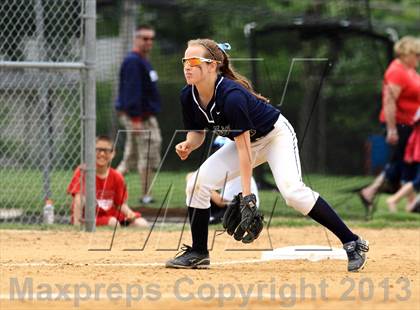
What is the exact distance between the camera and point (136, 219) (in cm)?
1209

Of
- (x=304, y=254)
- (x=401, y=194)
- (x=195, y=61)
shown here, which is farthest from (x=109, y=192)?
(x=195, y=61)

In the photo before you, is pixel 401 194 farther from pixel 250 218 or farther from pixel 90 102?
pixel 250 218

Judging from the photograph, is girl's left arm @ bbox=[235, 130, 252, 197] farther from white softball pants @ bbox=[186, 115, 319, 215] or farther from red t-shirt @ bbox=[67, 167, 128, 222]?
red t-shirt @ bbox=[67, 167, 128, 222]

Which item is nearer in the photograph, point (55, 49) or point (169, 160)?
point (55, 49)

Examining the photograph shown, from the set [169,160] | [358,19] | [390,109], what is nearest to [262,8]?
[358,19]

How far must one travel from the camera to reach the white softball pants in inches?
309

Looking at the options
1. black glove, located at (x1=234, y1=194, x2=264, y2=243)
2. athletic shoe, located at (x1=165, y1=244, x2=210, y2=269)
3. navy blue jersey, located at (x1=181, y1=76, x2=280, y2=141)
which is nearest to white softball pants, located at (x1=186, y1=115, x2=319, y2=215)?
navy blue jersey, located at (x1=181, y1=76, x2=280, y2=141)

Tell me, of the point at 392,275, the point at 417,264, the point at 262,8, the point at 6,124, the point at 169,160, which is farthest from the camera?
the point at 262,8

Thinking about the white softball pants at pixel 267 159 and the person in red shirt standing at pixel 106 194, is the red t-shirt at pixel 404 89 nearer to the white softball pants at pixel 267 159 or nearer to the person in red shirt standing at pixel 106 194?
the person in red shirt standing at pixel 106 194

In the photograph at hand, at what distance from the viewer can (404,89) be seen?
545 inches

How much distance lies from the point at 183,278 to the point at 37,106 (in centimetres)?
472

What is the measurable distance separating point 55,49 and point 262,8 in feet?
23.3

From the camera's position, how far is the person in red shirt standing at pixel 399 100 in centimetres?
1367

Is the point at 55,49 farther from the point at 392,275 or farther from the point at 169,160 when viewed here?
the point at 392,275
